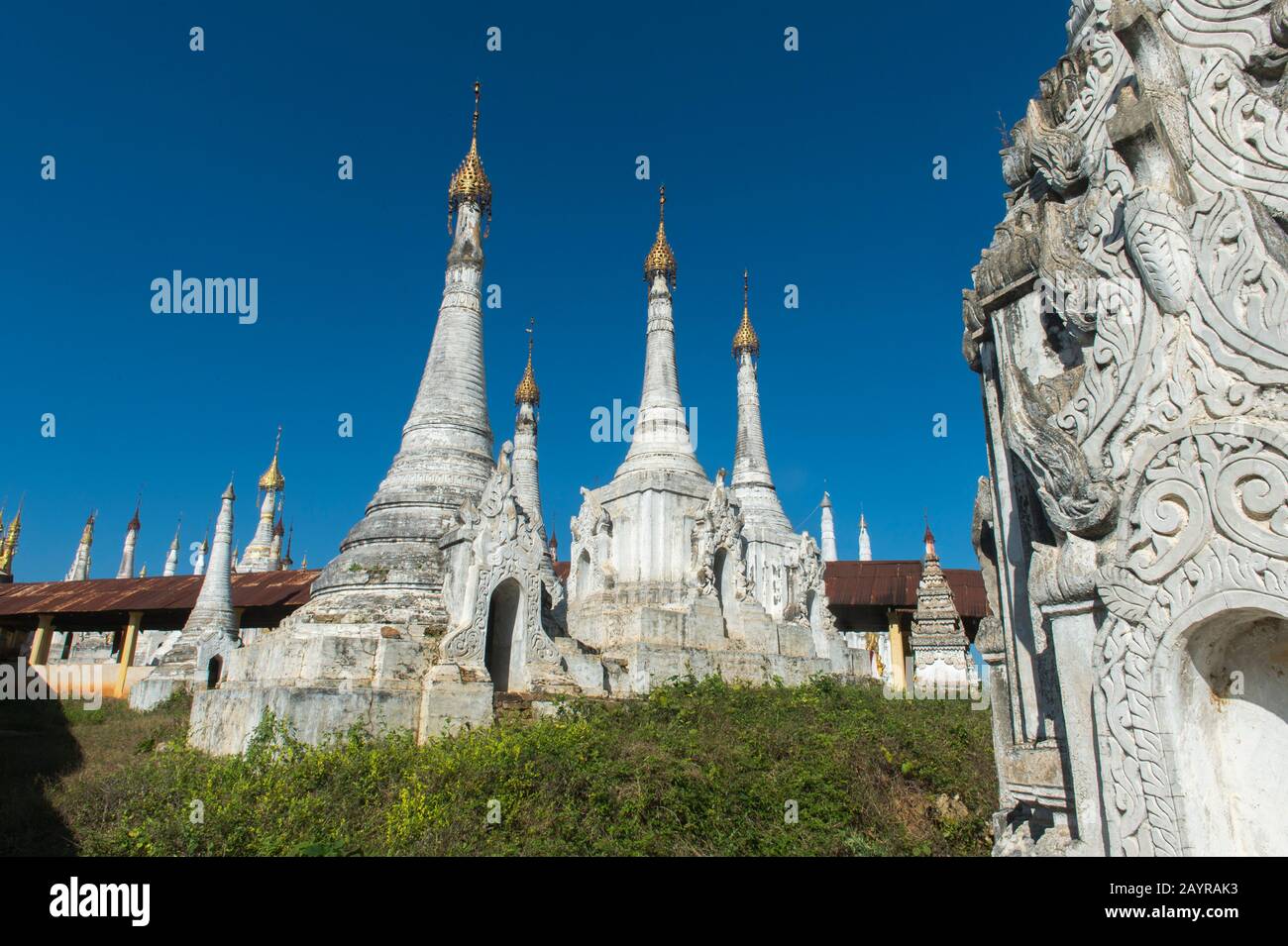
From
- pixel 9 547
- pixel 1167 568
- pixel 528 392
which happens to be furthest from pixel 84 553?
pixel 1167 568

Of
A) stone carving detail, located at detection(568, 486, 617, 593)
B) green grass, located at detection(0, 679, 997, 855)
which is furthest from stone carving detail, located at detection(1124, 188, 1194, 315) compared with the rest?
stone carving detail, located at detection(568, 486, 617, 593)

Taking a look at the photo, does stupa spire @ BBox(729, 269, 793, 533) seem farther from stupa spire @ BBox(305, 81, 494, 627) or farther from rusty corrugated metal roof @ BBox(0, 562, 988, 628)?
stupa spire @ BBox(305, 81, 494, 627)

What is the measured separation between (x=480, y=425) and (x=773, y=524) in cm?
1387

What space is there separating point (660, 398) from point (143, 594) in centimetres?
2362

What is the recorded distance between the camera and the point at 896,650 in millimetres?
31797

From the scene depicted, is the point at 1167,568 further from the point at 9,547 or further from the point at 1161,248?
the point at 9,547

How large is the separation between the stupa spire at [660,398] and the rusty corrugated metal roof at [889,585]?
11415 millimetres

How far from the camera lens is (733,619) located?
21484 millimetres

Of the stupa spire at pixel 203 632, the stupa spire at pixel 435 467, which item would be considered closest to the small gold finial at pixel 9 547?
the stupa spire at pixel 203 632

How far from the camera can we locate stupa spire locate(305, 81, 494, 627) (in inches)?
640

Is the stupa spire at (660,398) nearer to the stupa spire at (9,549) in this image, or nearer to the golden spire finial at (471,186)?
the golden spire finial at (471,186)

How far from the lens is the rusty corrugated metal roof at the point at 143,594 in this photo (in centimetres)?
3088
